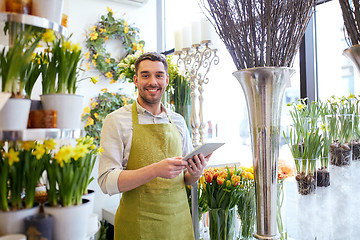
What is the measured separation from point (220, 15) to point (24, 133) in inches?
27.8

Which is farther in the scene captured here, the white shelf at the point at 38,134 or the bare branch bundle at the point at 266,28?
the bare branch bundle at the point at 266,28

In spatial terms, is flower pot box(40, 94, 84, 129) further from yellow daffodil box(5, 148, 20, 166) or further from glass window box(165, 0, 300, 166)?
glass window box(165, 0, 300, 166)

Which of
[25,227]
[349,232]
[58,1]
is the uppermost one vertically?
[58,1]

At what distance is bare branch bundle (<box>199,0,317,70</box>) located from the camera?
37.4 inches

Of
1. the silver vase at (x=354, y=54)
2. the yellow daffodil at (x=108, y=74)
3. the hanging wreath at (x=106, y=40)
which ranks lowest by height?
the silver vase at (x=354, y=54)

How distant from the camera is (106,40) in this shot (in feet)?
11.4

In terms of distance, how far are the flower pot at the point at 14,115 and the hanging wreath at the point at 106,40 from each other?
2.60m

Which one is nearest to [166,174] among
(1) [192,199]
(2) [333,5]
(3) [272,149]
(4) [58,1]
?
(1) [192,199]

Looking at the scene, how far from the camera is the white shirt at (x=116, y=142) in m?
1.62

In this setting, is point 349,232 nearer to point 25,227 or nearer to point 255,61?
point 255,61

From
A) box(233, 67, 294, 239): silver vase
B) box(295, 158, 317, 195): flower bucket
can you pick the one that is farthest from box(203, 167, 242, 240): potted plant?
box(233, 67, 294, 239): silver vase

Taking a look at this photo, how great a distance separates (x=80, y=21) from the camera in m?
3.34

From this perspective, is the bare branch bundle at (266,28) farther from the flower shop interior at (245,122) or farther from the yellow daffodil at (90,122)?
the yellow daffodil at (90,122)

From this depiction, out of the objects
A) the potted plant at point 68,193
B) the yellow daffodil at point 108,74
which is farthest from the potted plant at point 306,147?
the yellow daffodil at point 108,74
